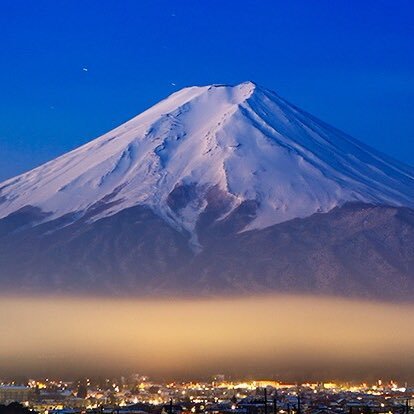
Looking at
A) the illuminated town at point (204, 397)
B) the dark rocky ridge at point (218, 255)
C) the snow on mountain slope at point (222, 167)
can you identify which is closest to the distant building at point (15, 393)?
the illuminated town at point (204, 397)

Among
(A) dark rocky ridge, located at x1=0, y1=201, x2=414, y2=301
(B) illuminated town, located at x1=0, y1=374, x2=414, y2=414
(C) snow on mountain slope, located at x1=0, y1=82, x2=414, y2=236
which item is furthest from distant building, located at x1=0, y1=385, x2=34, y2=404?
(C) snow on mountain slope, located at x1=0, y1=82, x2=414, y2=236

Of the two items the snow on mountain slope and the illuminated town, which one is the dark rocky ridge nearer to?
the snow on mountain slope

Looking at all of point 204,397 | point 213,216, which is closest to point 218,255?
point 213,216

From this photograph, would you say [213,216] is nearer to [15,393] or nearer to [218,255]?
[218,255]

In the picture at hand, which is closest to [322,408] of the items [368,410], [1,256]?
[368,410]

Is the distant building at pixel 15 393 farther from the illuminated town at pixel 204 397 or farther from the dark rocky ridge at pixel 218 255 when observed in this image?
the dark rocky ridge at pixel 218 255

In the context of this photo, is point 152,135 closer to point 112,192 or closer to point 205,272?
point 112,192

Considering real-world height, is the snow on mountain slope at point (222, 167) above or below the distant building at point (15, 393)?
above
